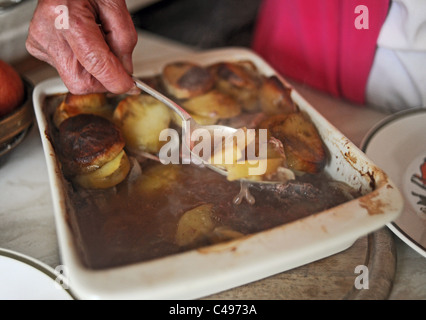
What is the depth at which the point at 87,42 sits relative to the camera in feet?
2.05

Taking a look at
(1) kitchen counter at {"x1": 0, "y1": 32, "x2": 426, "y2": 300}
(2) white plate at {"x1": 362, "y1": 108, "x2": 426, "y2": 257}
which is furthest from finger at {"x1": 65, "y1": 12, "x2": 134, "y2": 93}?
(2) white plate at {"x1": 362, "y1": 108, "x2": 426, "y2": 257}

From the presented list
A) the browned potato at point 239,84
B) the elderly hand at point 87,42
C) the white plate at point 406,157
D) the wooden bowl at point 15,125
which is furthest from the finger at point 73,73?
the white plate at point 406,157

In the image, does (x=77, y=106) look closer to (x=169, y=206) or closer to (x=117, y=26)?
(x=117, y=26)

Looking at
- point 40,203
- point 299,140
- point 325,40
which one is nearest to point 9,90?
point 40,203

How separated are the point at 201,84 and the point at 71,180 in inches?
13.5

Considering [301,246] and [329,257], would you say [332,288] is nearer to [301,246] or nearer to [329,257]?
[329,257]

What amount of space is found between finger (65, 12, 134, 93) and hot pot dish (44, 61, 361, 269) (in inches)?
3.4

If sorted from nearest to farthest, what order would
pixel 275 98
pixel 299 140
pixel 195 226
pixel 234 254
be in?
1. pixel 234 254
2. pixel 195 226
3. pixel 299 140
4. pixel 275 98

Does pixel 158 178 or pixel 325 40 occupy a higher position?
pixel 325 40

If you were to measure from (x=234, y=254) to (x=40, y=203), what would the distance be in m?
0.46

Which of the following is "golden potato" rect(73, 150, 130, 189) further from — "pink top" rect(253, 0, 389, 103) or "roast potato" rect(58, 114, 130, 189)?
"pink top" rect(253, 0, 389, 103)

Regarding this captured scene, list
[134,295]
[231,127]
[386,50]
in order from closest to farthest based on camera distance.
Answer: [134,295] < [231,127] < [386,50]

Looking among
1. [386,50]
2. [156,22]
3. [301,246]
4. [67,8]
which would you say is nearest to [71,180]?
[67,8]

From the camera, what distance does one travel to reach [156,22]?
1645 mm
